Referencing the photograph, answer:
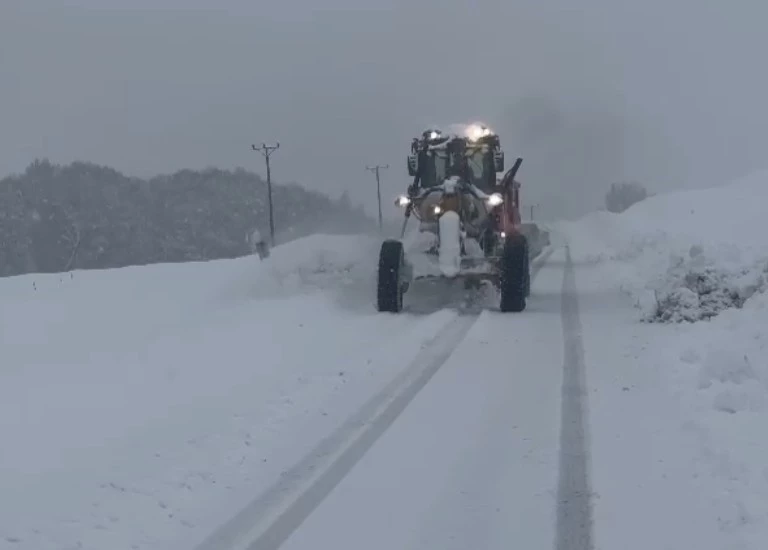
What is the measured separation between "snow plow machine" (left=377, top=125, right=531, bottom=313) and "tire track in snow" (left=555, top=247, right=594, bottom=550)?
12.6 feet

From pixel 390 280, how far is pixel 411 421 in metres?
7.07

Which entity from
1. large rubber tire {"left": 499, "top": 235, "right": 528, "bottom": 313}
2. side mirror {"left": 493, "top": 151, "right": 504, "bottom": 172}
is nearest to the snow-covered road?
large rubber tire {"left": 499, "top": 235, "right": 528, "bottom": 313}

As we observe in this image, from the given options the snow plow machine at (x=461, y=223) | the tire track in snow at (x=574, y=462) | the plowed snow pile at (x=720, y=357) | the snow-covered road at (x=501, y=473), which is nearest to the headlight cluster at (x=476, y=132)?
the snow plow machine at (x=461, y=223)

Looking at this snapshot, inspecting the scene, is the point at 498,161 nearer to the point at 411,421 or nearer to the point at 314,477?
the point at 411,421

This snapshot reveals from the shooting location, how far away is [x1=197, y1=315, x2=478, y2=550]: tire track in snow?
5445mm

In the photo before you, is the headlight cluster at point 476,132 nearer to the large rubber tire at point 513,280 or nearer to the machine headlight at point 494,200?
the machine headlight at point 494,200

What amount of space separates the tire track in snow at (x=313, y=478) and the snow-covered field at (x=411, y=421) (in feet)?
0.23

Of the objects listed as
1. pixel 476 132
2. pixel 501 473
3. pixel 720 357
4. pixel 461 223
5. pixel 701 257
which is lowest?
pixel 501 473

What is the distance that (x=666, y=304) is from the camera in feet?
41.2

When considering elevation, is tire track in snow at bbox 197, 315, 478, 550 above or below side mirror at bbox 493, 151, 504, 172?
below

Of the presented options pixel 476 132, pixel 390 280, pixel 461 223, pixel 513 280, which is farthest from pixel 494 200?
pixel 390 280

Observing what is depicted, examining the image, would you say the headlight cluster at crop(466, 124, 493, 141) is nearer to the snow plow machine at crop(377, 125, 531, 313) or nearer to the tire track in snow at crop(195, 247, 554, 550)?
the snow plow machine at crop(377, 125, 531, 313)

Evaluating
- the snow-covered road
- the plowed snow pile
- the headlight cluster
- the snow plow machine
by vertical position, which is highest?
the headlight cluster

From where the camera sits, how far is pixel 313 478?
6.50 metres
